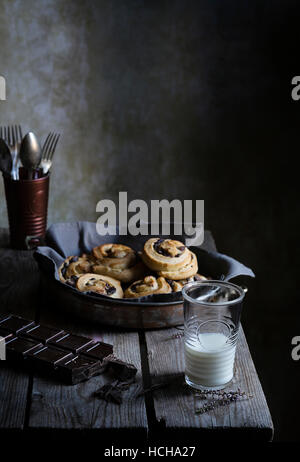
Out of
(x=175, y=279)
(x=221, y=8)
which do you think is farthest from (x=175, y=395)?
(x=221, y=8)

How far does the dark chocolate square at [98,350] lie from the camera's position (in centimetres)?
112

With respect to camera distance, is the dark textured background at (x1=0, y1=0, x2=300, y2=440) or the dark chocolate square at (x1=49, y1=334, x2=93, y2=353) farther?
the dark textured background at (x1=0, y1=0, x2=300, y2=440)

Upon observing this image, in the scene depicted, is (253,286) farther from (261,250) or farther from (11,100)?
(11,100)

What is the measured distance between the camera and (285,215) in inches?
89.3

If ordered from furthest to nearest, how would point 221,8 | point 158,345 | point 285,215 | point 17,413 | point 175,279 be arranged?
point 285,215, point 221,8, point 175,279, point 158,345, point 17,413

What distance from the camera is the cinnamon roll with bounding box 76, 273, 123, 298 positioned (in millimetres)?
1304

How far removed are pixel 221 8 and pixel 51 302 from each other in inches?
49.1

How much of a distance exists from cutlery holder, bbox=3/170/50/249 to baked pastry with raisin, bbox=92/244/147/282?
34 cm

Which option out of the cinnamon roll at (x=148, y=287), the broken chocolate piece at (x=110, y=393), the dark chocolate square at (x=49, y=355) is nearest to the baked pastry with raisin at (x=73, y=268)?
the cinnamon roll at (x=148, y=287)

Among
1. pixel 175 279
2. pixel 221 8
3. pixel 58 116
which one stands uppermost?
pixel 221 8

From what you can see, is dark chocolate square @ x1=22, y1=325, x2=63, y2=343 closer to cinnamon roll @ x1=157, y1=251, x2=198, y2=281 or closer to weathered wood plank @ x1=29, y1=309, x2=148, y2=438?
weathered wood plank @ x1=29, y1=309, x2=148, y2=438

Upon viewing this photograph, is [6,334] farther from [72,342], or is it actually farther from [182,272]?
[182,272]

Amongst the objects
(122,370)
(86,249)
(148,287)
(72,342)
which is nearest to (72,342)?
(72,342)

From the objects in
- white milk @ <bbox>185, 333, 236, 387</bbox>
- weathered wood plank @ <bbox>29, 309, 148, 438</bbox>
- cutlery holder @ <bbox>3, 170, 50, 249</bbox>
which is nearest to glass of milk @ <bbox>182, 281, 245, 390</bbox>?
white milk @ <bbox>185, 333, 236, 387</bbox>
